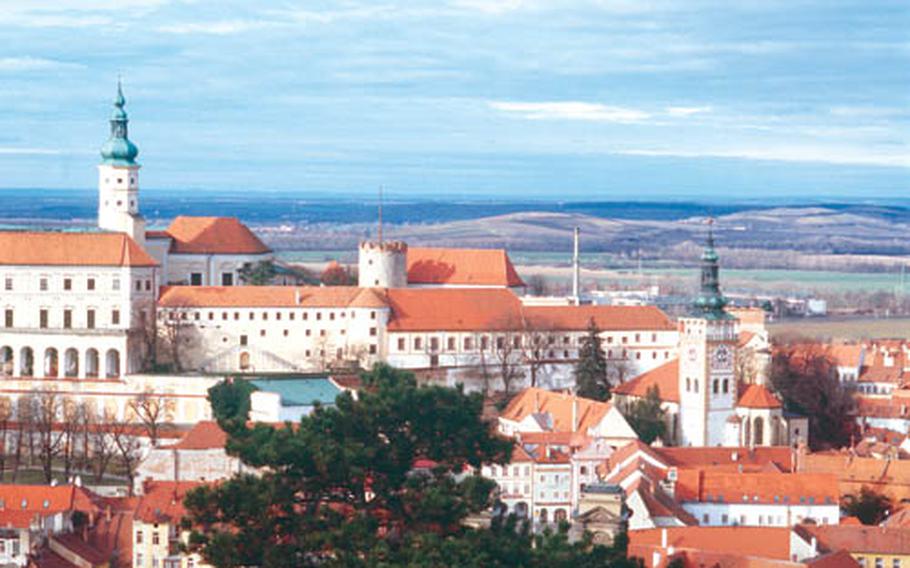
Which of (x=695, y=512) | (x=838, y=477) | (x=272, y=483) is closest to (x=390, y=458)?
(x=272, y=483)

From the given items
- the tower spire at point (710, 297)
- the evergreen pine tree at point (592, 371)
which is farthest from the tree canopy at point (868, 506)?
the evergreen pine tree at point (592, 371)

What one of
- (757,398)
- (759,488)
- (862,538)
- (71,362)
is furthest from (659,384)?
(862,538)

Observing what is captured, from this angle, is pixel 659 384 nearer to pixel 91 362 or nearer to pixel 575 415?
pixel 575 415

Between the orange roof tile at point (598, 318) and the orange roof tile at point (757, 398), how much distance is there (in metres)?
9.44

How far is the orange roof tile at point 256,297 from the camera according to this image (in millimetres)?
86375

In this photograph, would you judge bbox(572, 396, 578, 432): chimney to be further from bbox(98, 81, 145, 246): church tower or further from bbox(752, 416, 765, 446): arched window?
bbox(98, 81, 145, 246): church tower

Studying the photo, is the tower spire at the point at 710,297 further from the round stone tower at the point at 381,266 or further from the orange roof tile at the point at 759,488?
the round stone tower at the point at 381,266

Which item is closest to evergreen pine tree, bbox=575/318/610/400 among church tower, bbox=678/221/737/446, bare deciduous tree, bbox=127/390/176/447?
church tower, bbox=678/221/737/446

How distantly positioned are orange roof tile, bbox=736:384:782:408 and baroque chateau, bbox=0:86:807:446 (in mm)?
69

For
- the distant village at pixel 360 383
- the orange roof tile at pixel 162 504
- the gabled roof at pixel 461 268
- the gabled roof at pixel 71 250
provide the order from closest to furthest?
the orange roof tile at pixel 162 504 < the distant village at pixel 360 383 < the gabled roof at pixel 71 250 < the gabled roof at pixel 461 268

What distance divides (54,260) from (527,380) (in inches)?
705

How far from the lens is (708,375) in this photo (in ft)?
265

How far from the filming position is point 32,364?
278 ft

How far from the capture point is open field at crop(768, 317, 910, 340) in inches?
5379
